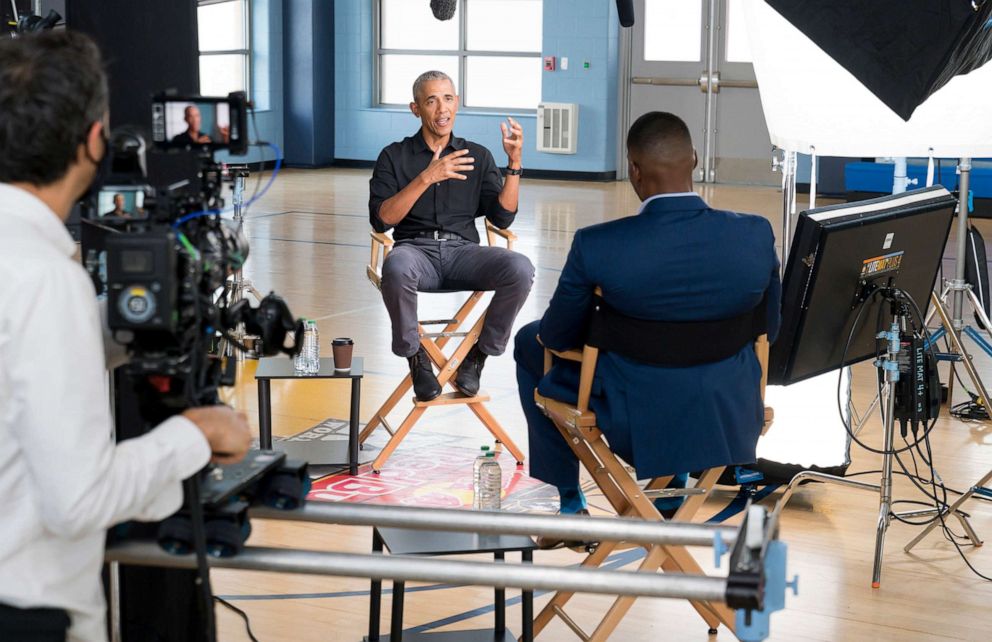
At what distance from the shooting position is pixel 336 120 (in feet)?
53.6

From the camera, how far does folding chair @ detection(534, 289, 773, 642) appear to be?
294cm

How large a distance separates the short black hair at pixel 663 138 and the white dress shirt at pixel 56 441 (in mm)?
1655

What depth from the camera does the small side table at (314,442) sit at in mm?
4336

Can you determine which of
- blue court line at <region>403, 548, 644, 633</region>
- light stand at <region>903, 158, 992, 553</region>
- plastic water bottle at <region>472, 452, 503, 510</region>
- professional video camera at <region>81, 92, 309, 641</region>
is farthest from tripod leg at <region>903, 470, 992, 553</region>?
professional video camera at <region>81, 92, 309, 641</region>

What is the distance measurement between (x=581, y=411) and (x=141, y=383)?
158cm

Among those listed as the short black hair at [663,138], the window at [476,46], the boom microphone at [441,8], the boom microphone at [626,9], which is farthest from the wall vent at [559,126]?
the short black hair at [663,138]

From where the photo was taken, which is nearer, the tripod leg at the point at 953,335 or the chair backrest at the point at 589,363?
the chair backrest at the point at 589,363

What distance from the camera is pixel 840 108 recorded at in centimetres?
376

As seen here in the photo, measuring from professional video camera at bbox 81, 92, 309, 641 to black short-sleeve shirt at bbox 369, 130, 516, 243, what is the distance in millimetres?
2991

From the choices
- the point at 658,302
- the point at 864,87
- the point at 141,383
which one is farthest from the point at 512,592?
the point at 141,383

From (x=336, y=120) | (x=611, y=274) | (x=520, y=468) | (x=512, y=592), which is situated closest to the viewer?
(x=611, y=274)

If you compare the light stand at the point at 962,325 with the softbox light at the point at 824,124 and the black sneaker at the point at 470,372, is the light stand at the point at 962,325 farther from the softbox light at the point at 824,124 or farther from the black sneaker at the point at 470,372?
the black sneaker at the point at 470,372

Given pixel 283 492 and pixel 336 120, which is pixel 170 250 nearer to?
pixel 283 492

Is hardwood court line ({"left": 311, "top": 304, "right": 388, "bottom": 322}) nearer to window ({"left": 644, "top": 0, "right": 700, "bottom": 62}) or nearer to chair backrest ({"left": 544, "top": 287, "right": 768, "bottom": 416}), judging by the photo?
chair backrest ({"left": 544, "top": 287, "right": 768, "bottom": 416})
